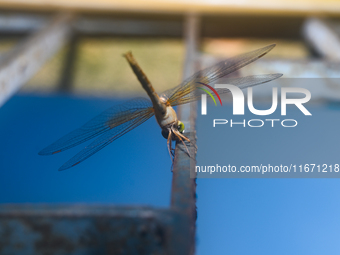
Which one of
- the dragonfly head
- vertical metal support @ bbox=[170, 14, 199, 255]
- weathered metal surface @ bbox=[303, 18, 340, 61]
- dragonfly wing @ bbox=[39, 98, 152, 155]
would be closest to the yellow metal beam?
weathered metal surface @ bbox=[303, 18, 340, 61]

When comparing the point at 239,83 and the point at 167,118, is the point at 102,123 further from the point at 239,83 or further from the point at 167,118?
the point at 239,83

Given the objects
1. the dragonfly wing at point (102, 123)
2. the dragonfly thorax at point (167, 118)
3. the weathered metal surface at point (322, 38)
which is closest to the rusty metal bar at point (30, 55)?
the dragonfly wing at point (102, 123)

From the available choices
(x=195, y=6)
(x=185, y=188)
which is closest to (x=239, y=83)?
(x=185, y=188)

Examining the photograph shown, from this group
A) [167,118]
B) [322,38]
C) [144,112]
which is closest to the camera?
[167,118]

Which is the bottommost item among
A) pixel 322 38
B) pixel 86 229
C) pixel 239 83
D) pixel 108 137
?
pixel 86 229

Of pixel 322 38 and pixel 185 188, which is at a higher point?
pixel 322 38

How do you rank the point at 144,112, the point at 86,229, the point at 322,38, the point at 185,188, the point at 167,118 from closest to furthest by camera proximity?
the point at 86,229 → the point at 185,188 → the point at 167,118 → the point at 144,112 → the point at 322,38

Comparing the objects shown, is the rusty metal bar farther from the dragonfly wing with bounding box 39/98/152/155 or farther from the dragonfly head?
the dragonfly head

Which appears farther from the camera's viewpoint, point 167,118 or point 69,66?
point 69,66

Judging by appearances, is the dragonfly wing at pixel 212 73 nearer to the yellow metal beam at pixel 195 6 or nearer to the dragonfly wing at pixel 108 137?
the dragonfly wing at pixel 108 137
